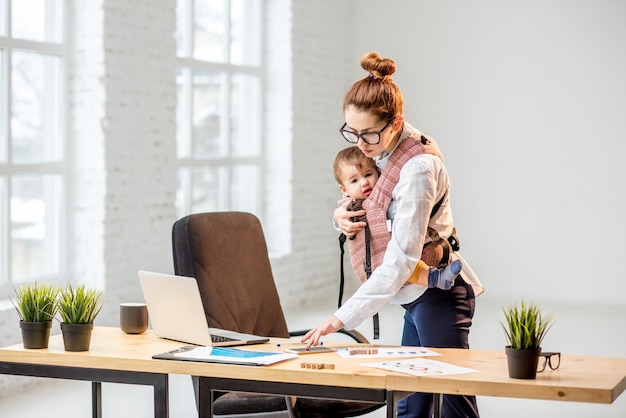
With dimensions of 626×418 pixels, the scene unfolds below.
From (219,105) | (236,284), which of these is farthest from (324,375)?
(219,105)

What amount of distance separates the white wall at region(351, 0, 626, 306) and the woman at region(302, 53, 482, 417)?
5.46 meters

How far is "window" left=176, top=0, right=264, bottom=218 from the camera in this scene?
6.52 metres

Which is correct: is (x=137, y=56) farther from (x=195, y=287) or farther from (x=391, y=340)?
(x=195, y=287)

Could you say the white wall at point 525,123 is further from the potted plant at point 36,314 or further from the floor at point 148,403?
the potted plant at point 36,314

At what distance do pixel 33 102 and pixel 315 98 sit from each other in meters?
3.19

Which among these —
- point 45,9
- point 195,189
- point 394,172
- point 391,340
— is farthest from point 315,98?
point 394,172

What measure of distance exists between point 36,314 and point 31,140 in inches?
104

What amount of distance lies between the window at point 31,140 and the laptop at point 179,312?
233 centimetres

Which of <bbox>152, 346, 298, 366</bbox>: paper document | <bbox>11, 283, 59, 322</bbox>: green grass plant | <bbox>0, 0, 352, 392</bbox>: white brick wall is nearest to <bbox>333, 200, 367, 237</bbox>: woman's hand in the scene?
<bbox>152, 346, 298, 366</bbox>: paper document

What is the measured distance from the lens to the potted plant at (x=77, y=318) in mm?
2725

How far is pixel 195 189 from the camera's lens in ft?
21.8

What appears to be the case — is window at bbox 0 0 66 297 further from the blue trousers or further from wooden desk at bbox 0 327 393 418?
the blue trousers

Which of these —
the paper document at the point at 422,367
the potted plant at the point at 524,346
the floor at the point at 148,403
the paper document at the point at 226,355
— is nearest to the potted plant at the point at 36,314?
the paper document at the point at 226,355

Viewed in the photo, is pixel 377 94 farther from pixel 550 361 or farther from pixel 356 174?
pixel 550 361
